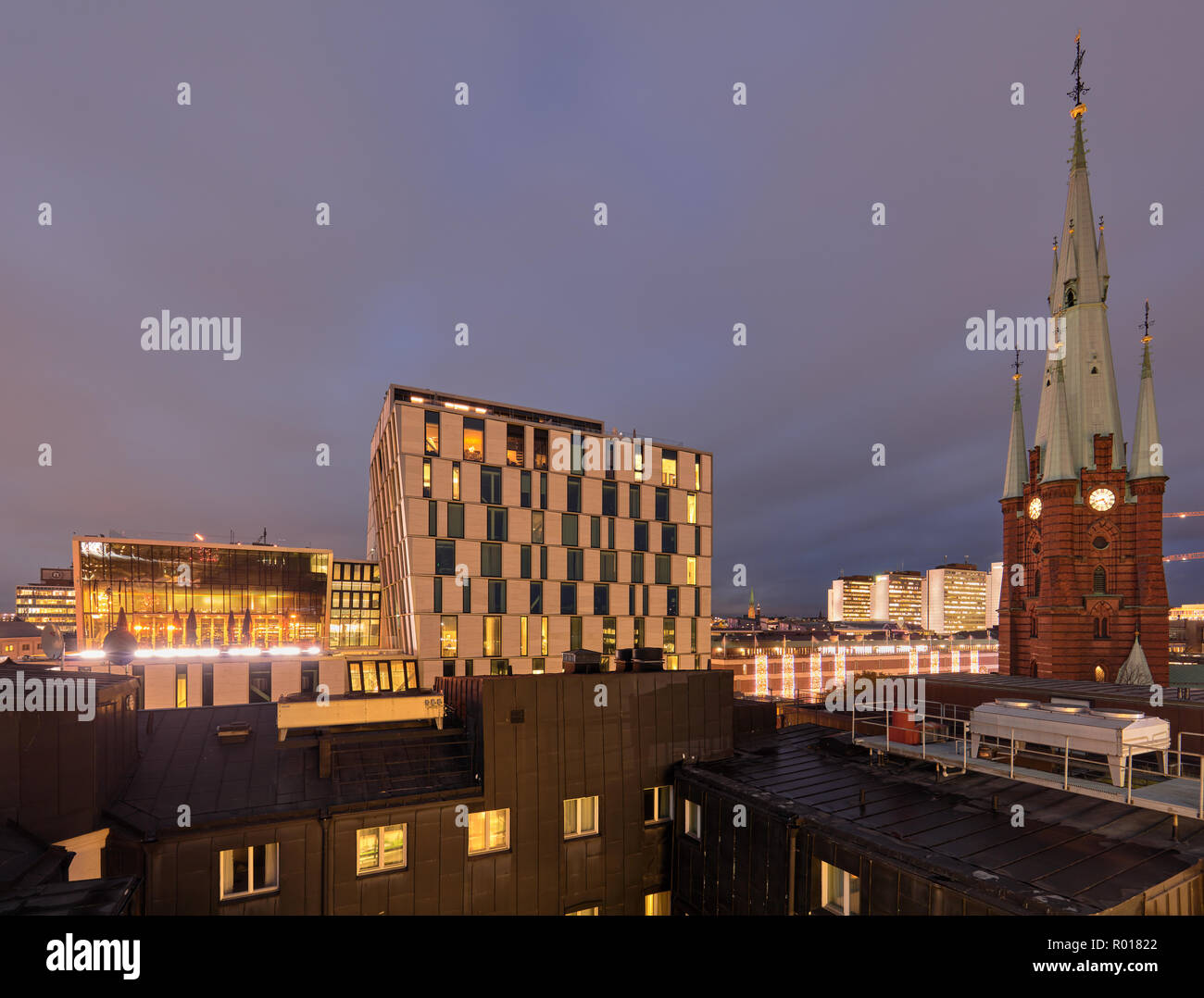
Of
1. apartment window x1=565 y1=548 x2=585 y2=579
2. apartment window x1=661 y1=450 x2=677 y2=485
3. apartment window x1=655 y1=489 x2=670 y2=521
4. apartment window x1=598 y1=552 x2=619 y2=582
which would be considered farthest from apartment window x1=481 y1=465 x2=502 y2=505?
apartment window x1=661 y1=450 x2=677 y2=485

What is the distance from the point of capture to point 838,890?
520 inches

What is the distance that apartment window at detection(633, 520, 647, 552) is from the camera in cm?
5866

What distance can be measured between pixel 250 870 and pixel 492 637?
3672 centimetres

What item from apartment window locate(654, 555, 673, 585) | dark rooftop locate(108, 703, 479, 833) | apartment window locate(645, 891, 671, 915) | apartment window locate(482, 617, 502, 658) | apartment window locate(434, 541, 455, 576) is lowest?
apartment window locate(645, 891, 671, 915)

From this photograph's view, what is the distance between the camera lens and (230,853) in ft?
45.7

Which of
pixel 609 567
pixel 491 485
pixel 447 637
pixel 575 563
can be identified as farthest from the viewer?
pixel 609 567

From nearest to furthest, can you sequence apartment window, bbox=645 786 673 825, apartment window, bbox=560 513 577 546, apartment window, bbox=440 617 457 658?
apartment window, bbox=645 786 673 825 → apartment window, bbox=440 617 457 658 → apartment window, bbox=560 513 577 546

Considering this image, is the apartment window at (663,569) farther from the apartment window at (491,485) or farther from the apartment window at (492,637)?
the apartment window at (491,485)

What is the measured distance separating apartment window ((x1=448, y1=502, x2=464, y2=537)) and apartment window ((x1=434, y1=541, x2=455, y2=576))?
→ 93 centimetres

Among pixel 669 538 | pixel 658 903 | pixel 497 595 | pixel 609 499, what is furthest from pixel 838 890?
pixel 669 538

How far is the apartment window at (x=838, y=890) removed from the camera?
498 inches

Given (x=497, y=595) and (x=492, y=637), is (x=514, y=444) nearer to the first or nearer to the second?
(x=497, y=595)

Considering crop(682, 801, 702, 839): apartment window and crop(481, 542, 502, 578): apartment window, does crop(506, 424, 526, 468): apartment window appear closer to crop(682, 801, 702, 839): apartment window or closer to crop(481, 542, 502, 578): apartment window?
crop(481, 542, 502, 578): apartment window

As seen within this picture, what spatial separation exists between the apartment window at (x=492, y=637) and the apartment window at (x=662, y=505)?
66.1 ft
